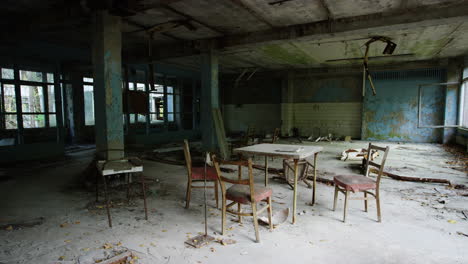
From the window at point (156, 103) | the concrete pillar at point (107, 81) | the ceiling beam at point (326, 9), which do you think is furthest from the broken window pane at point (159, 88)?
the ceiling beam at point (326, 9)

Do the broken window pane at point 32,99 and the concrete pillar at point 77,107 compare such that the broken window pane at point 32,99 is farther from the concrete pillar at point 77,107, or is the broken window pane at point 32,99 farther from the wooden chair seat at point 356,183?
the wooden chair seat at point 356,183

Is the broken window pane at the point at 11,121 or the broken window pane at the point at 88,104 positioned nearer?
the broken window pane at the point at 11,121

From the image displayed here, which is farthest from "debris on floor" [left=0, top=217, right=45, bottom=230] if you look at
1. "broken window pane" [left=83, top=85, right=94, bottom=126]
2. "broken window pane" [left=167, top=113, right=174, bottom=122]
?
"broken window pane" [left=83, top=85, right=94, bottom=126]

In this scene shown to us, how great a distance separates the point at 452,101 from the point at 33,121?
13739 mm

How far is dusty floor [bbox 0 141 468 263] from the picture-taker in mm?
2492

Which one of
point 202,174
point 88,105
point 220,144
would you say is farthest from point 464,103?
point 88,105

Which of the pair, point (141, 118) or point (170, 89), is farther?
point (170, 89)

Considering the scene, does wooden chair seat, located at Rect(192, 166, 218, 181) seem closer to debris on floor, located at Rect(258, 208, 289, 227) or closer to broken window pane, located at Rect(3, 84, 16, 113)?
debris on floor, located at Rect(258, 208, 289, 227)

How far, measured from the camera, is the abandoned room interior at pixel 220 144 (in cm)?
278

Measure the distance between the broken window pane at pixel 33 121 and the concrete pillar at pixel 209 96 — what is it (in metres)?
4.52

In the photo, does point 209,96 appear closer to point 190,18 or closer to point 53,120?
point 190,18

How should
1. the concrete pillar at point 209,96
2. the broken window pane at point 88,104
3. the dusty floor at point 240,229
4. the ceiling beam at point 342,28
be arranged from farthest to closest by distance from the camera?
1. the broken window pane at point 88,104
2. the concrete pillar at point 209,96
3. the ceiling beam at point 342,28
4. the dusty floor at point 240,229

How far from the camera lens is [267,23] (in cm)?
570

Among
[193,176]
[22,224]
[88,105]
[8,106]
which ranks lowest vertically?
[22,224]
